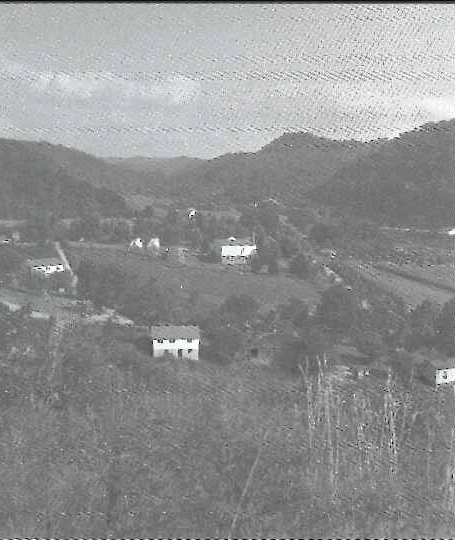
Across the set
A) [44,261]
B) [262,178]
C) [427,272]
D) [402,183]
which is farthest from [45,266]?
[402,183]

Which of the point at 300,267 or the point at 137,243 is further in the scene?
the point at 137,243

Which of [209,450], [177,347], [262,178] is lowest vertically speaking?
[209,450]

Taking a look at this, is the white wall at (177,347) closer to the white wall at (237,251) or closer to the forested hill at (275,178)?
the white wall at (237,251)

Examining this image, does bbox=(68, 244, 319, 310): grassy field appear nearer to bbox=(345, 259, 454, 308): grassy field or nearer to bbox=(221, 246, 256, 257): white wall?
bbox=(221, 246, 256, 257): white wall

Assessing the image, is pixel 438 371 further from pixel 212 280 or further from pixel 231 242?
pixel 231 242

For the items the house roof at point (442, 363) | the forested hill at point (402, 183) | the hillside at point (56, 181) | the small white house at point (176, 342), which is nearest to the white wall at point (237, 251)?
the hillside at point (56, 181)

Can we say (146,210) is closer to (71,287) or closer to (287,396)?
(71,287)

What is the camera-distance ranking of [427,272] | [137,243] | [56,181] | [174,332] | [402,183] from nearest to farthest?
[174,332], [427,272], [137,243], [56,181], [402,183]

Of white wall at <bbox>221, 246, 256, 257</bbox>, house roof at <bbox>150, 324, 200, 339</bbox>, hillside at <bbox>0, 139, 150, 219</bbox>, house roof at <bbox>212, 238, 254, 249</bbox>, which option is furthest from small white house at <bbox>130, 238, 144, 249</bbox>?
house roof at <bbox>150, 324, 200, 339</bbox>
